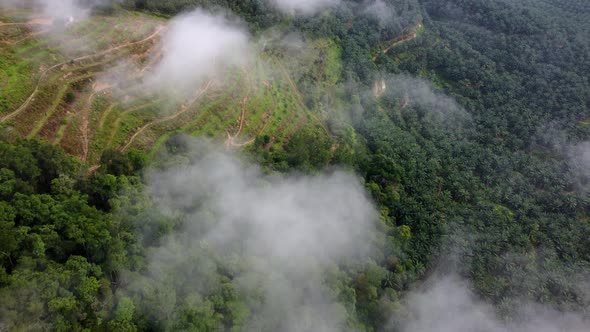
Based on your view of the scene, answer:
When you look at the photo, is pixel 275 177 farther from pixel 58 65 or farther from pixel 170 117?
pixel 58 65

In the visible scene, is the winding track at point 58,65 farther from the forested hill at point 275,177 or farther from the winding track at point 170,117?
the winding track at point 170,117

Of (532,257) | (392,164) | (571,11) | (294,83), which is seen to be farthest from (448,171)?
(571,11)

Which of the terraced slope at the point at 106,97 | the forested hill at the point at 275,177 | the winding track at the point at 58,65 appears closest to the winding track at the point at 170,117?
the terraced slope at the point at 106,97

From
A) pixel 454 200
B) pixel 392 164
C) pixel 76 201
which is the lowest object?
pixel 454 200

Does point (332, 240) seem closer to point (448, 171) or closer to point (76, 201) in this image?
point (76, 201)

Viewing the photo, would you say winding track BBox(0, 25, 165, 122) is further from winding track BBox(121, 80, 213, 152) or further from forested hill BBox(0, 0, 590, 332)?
winding track BBox(121, 80, 213, 152)

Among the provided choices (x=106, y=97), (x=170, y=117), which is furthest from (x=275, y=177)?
(x=106, y=97)
